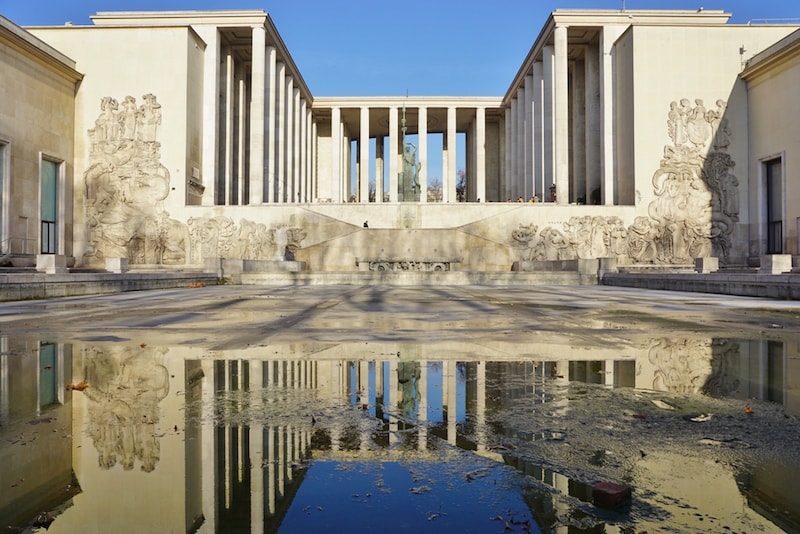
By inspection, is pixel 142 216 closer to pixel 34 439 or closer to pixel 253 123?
pixel 253 123

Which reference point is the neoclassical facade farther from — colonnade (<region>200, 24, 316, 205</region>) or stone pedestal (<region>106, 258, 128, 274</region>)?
stone pedestal (<region>106, 258, 128, 274</region>)

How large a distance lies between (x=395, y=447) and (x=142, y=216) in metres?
29.5

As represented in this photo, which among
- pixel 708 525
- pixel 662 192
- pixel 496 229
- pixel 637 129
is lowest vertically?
pixel 708 525

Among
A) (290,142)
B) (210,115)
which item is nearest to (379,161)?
(290,142)

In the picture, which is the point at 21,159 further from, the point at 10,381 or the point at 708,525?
the point at 708,525

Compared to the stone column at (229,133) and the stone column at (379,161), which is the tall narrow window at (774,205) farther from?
the stone column at (379,161)

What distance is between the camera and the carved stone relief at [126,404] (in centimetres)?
183

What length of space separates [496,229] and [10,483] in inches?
1052

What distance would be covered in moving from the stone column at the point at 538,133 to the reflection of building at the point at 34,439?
3465 centimetres

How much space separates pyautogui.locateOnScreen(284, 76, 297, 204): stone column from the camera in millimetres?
37562

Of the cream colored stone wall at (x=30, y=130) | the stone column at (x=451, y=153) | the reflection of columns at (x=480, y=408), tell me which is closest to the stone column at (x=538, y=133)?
the stone column at (x=451, y=153)

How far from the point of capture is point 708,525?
4.31 feet

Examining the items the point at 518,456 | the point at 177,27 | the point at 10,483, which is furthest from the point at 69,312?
the point at 177,27

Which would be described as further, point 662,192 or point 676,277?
point 662,192
